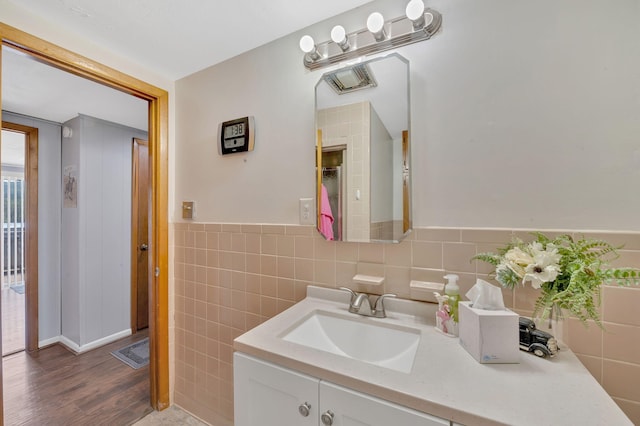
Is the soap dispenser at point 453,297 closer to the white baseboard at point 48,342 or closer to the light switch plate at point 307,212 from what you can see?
the light switch plate at point 307,212

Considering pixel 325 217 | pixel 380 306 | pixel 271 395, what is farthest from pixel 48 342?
pixel 380 306

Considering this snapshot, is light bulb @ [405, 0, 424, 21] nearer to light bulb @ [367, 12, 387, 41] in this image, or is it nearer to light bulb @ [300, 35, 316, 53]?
light bulb @ [367, 12, 387, 41]

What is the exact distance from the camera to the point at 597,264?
66 centimetres

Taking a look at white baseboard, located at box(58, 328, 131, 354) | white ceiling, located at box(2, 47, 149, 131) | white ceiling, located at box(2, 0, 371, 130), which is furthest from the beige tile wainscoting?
white baseboard, located at box(58, 328, 131, 354)

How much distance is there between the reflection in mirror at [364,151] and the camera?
1051 mm

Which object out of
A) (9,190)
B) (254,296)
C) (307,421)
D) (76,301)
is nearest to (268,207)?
(254,296)

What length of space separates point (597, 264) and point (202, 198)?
1787 mm

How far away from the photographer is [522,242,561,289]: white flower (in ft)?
2.23

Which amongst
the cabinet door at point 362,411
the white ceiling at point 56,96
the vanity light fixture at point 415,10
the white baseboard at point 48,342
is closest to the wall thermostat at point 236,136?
the vanity light fixture at point 415,10

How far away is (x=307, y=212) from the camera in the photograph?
1265 millimetres

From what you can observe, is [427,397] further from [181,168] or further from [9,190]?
[9,190]

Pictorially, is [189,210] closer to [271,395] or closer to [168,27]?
[168,27]

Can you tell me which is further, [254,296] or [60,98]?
[60,98]

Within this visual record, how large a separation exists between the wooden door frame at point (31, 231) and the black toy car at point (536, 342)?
362 cm
